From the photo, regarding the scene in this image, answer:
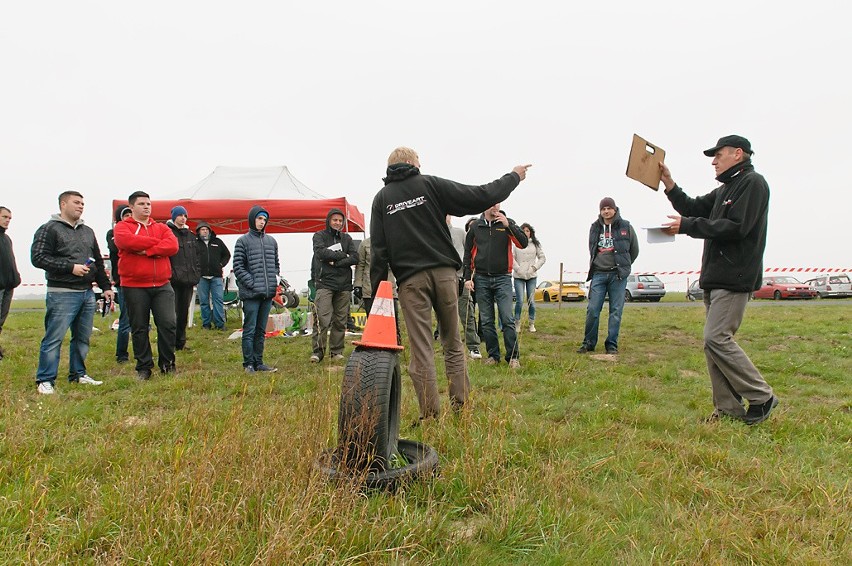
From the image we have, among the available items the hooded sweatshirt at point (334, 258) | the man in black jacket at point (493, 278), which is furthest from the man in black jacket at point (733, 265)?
the hooded sweatshirt at point (334, 258)

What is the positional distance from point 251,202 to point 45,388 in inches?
270

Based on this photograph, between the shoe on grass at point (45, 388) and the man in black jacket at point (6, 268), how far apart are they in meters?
2.30

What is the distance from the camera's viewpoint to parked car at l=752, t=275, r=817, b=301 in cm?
2659

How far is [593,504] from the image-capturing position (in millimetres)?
2350

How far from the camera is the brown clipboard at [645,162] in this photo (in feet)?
12.7

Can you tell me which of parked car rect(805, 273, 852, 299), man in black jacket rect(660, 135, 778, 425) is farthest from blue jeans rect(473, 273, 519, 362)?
parked car rect(805, 273, 852, 299)

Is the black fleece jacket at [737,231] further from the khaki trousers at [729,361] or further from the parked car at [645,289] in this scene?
the parked car at [645,289]

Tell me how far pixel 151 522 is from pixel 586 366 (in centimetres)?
486

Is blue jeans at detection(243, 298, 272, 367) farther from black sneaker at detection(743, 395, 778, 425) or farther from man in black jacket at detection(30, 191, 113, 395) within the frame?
black sneaker at detection(743, 395, 778, 425)

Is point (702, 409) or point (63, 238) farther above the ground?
point (63, 238)

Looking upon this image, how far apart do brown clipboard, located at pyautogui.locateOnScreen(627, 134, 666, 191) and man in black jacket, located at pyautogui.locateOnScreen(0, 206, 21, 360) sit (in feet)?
23.7

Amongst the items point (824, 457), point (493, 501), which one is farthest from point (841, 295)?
point (493, 501)

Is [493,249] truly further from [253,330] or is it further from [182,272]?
[182,272]

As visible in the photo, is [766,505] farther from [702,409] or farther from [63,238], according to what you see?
[63,238]
